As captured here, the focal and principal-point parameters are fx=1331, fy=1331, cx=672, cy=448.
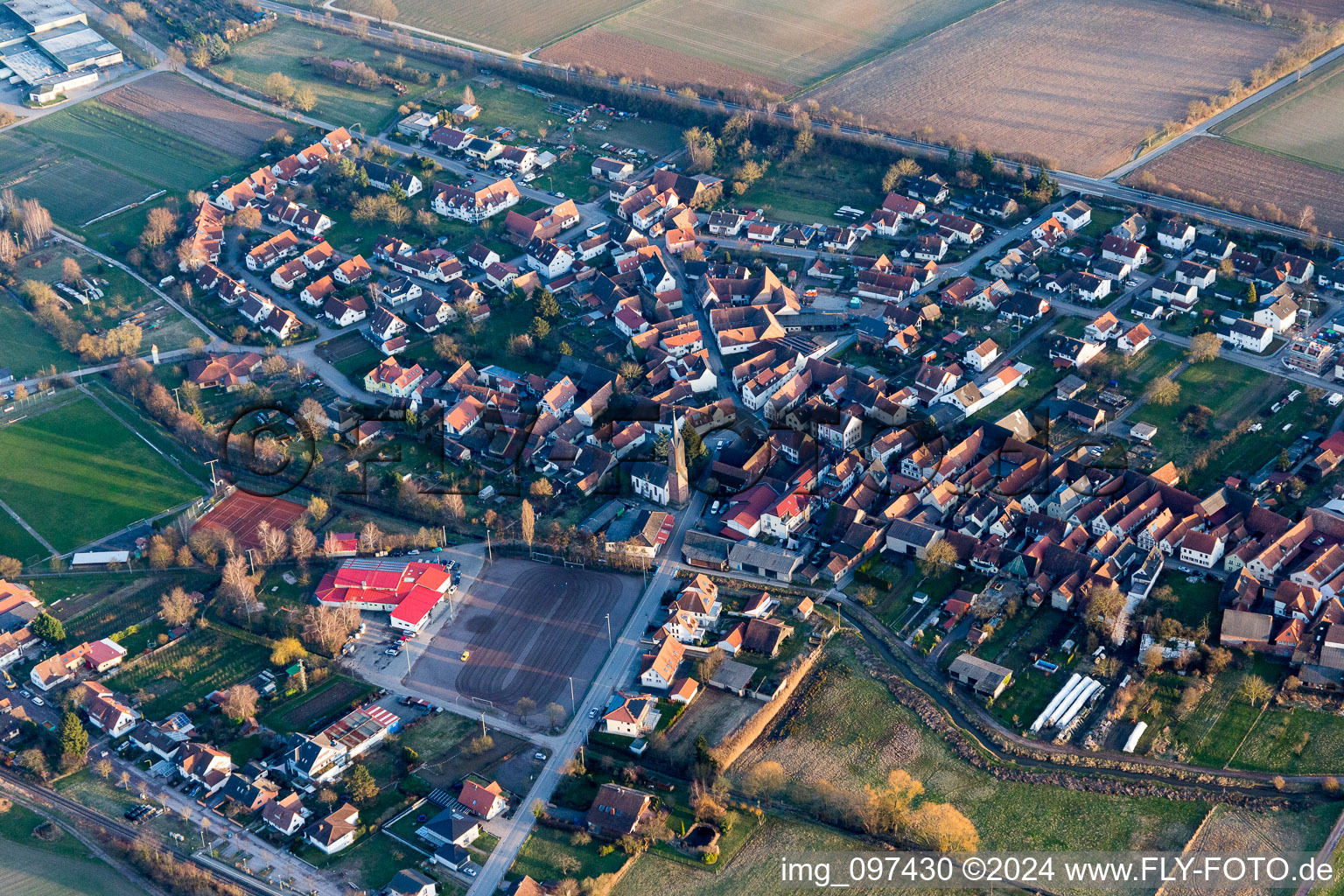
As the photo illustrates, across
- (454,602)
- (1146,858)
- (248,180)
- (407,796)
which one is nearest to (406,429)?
(454,602)

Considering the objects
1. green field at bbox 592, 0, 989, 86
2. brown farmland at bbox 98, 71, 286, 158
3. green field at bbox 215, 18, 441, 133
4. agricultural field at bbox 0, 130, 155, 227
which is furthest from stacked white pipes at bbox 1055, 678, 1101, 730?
brown farmland at bbox 98, 71, 286, 158

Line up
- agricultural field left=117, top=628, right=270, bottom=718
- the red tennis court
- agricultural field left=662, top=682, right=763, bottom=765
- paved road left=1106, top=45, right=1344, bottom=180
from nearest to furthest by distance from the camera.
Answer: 1. agricultural field left=662, top=682, right=763, bottom=765
2. agricultural field left=117, top=628, right=270, bottom=718
3. the red tennis court
4. paved road left=1106, top=45, right=1344, bottom=180

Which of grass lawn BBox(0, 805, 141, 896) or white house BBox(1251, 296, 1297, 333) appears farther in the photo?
white house BBox(1251, 296, 1297, 333)

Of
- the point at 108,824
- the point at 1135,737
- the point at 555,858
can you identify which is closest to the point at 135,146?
the point at 108,824

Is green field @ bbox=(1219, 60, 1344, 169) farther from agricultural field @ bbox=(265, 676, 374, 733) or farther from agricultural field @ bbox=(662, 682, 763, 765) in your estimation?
agricultural field @ bbox=(265, 676, 374, 733)

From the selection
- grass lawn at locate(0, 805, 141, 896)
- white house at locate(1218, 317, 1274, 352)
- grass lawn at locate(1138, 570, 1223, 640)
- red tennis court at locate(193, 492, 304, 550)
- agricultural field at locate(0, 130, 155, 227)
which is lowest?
grass lawn at locate(0, 805, 141, 896)

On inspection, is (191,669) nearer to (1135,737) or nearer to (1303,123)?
(1135,737)
